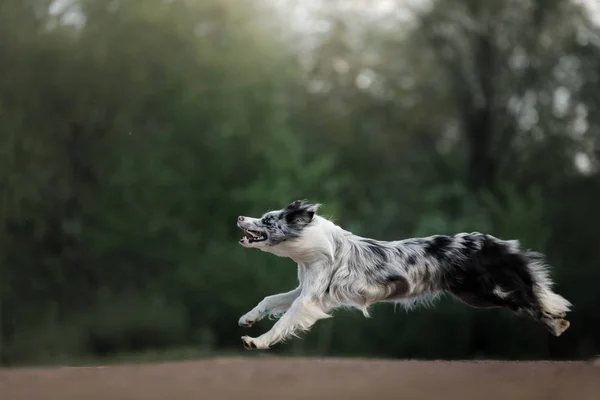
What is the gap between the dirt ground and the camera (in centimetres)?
797

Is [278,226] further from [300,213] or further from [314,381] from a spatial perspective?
[314,381]

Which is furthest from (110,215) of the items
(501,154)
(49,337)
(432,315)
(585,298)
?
(585,298)

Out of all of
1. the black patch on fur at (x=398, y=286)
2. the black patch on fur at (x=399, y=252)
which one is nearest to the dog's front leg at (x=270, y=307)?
the black patch on fur at (x=398, y=286)

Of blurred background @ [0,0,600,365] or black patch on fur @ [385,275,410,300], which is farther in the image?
blurred background @ [0,0,600,365]

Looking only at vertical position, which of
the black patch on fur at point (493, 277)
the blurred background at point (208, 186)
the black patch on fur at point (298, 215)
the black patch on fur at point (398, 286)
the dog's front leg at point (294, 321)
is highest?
the blurred background at point (208, 186)

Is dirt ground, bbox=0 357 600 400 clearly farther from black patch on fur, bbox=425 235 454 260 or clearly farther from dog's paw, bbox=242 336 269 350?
black patch on fur, bbox=425 235 454 260

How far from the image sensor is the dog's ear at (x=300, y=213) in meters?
8.22

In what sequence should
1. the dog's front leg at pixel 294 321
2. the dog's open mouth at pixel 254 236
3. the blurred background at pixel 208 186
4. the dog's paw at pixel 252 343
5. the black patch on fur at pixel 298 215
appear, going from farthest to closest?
1. the blurred background at pixel 208 186
2. the black patch on fur at pixel 298 215
3. the dog's open mouth at pixel 254 236
4. the dog's front leg at pixel 294 321
5. the dog's paw at pixel 252 343

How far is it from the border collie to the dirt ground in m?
0.73

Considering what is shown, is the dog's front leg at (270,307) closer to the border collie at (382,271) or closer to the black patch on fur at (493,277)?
the border collie at (382,271)

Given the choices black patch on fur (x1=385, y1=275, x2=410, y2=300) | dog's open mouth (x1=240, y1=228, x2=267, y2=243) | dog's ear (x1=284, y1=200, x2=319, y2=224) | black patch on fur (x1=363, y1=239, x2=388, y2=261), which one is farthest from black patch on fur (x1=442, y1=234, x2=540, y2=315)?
dog's open mouth (x1=240, y1=228, x2=267, y2=243)

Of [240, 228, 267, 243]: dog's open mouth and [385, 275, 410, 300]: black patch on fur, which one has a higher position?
[240, 228, 267, 243]: dog's open mouth

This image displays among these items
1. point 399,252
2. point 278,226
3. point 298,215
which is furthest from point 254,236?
point 399,252

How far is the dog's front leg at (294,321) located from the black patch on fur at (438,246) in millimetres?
1293
